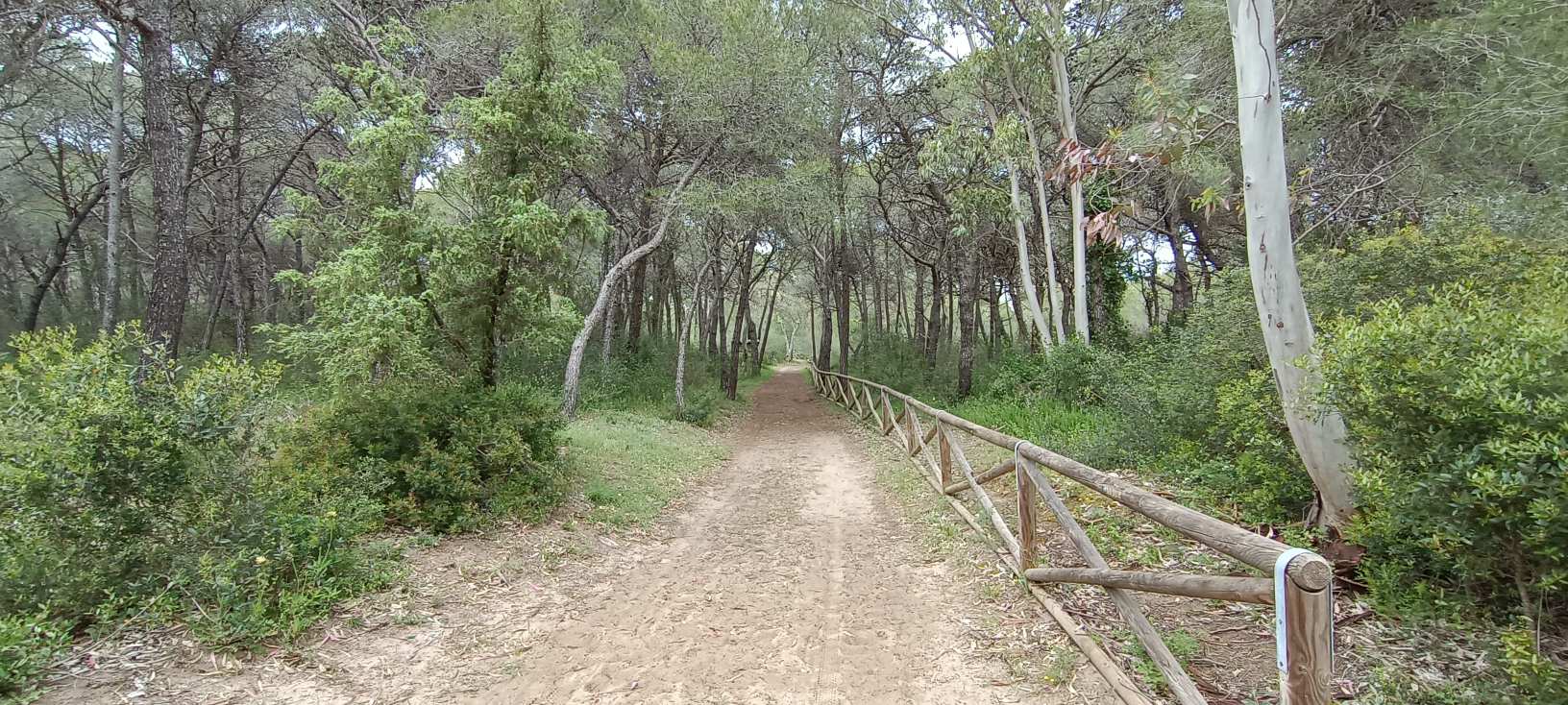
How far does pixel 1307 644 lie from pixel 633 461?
698 centimetres

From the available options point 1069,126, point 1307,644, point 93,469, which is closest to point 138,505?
point 93,469

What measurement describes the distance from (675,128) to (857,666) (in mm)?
10714

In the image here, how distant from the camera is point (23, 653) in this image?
7.80 feet

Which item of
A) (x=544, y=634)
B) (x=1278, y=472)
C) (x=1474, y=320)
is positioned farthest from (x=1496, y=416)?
(x=544, y=634)

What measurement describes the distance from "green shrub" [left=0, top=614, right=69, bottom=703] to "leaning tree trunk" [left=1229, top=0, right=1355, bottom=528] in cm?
605

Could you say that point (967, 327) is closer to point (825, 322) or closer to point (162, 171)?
Answer: point (825, 322)

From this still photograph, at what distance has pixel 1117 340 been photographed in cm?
1227

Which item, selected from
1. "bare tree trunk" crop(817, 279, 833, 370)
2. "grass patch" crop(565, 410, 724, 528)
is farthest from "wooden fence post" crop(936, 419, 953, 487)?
"bare tree trunk" crop(817, 279, 833, 370)

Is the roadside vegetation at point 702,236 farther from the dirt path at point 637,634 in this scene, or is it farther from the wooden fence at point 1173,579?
the wooden fence at point 1173,579

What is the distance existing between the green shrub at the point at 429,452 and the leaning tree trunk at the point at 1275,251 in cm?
551

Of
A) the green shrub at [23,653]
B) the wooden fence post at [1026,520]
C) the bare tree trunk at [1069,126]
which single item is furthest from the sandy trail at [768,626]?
the bare tree trunk at [1069,126]

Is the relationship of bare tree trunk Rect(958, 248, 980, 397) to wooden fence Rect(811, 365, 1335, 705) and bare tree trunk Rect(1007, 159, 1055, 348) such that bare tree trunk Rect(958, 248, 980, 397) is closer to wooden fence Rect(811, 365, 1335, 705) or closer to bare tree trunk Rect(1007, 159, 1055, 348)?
bare tree trunk Rect(1007, 159, 1055, 348)

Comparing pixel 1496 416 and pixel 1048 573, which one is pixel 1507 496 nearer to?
pixel 1496 416

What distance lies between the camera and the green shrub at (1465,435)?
2.08 meters
